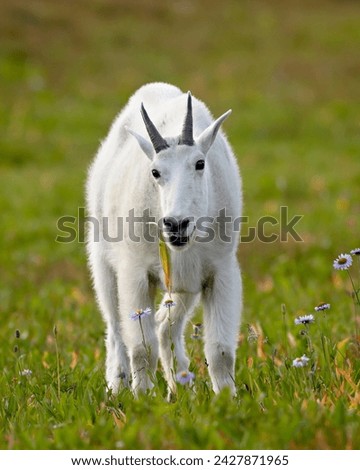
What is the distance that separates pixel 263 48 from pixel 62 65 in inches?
278

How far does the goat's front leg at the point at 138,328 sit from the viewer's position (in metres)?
4.89

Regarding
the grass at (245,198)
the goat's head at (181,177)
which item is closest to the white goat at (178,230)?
the goat's head at (181,177)

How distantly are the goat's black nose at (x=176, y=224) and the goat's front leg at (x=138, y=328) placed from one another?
80 centimetres

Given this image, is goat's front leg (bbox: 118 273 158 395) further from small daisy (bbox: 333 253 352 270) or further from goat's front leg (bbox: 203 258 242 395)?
small daisy (bbox: 333 253 352 270)

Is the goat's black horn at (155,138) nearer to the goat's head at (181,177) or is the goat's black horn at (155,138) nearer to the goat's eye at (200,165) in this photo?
the goat's head at (181,177)

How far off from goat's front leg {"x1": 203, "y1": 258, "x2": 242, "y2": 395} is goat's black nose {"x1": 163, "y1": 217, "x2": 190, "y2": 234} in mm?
772

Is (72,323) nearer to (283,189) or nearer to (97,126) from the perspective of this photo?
(283,189)

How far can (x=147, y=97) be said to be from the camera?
229 inches

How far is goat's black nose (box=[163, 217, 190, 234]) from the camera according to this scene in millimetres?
4086

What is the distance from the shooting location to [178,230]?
4.12m

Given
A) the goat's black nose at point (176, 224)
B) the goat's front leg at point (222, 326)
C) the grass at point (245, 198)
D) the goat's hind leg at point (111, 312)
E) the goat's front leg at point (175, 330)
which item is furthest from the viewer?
the goat's hind leg at point (111, 312)

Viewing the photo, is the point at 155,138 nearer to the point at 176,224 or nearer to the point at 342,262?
the point at 176,224

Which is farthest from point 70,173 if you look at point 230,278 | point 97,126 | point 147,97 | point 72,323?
point 230,278

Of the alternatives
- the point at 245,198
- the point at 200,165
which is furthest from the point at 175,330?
the point at 245,198
